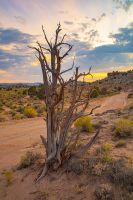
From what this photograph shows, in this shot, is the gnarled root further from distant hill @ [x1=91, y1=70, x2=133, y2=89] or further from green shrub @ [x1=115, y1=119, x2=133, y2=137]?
distant hill @ [x1=91, y1=70, x2=133, y2=89]

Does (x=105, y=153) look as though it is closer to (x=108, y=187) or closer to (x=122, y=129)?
(x=108, y=187)

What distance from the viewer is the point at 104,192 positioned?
8.03 m

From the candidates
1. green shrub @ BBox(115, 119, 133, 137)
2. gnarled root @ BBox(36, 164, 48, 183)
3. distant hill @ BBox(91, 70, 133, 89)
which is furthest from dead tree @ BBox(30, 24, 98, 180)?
distant hill @ BBox(91, 70, 133, 89)

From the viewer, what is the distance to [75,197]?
8.41 metres

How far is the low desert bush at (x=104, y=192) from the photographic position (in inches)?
313

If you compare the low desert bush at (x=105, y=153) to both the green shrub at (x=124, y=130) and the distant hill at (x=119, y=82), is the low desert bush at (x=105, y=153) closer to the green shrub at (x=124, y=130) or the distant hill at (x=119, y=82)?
the green shrub at (x=124, y=130)

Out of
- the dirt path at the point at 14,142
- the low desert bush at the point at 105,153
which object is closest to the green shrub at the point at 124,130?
the low desert bush at the point at 105,153

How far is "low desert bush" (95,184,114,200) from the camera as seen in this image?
795 cm

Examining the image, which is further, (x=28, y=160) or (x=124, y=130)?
(x=124, y=130)

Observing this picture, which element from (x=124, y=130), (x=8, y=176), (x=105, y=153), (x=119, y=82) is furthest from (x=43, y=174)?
(x=119, y=82)

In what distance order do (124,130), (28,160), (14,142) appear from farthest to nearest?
(14,142), (124,130), (28,160)

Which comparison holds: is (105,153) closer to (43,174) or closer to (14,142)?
(43,174)

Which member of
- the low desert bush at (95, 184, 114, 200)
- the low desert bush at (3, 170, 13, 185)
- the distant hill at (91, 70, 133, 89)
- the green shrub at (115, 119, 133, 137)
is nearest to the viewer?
the low desert bush at (95, 184, 114, 200)

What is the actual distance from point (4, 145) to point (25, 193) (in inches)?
252
